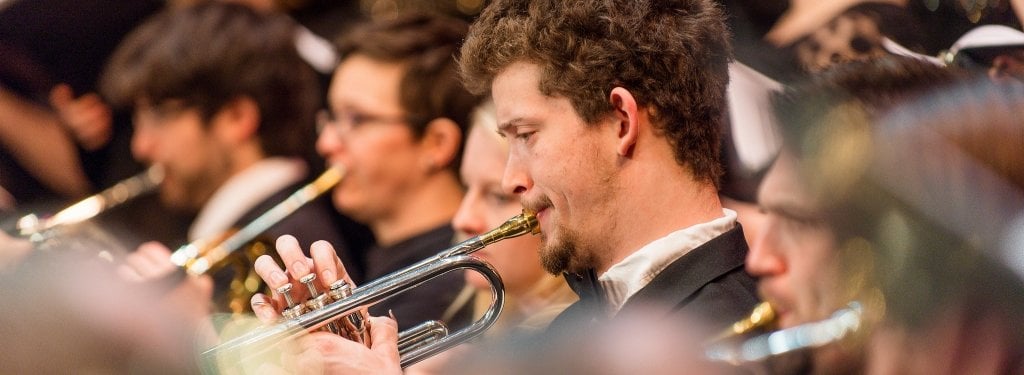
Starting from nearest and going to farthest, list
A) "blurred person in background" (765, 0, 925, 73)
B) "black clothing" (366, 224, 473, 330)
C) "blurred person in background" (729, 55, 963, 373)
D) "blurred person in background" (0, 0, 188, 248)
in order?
1. "blurred person in background" (729, 55, 963, 373)
2. "blurred person in background" (765, 0, 925, 73)
3. "black clothing" (366, 224, 473, 330)
4. "blurred person in background" (0, 0, 188, 248)

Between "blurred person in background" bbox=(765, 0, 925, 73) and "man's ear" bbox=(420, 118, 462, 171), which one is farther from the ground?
"man's ear" bbox=(420, 118, 462, 171)

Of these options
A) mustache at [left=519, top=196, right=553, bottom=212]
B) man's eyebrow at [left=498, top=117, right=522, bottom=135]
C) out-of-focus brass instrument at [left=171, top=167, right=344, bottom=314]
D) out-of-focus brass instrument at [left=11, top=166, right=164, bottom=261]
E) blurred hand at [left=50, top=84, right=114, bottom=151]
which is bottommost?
mustache at [left=519, top=196, right=553, bottom=212]

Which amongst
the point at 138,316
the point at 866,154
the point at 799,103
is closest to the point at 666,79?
the point at 799,103

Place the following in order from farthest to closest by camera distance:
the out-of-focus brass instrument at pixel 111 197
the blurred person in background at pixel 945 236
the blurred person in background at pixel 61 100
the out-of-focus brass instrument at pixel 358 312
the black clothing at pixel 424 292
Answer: the blurred person in background at pixel 61 100 → the out-of-focus brass instrument at pixel 111 197 → the black clothing at pixel 424 292 → the out-of-focus brass instrument at pixel 358 312 → the blurred person in background at pixel 945 236

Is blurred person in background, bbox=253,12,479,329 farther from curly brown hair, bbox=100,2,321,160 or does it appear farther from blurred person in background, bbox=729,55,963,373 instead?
blurred person in background, bbox=729,55,963,373

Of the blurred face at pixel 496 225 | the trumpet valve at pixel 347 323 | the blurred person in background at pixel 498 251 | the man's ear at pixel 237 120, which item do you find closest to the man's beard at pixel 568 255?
the trumpet valve at pixel 347 323

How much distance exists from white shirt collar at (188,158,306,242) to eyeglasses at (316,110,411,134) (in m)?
0.31

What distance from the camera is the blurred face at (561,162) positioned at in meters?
2.45

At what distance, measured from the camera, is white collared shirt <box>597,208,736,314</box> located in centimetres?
240

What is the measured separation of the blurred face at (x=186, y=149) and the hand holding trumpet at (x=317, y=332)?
245cm

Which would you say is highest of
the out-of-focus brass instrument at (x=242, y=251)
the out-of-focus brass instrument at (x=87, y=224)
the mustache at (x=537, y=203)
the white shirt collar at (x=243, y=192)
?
the out-of-focus brass instrument at (x=87, y=224)

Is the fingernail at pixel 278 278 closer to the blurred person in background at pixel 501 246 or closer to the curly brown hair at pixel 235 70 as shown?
the blurred person in background at pixel 501 246

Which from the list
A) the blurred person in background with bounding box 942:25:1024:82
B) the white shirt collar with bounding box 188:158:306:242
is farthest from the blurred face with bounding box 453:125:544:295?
the white shirt collar with bounding box 188:158:306:242

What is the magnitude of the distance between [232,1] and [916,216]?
Answer: 12.6ft
